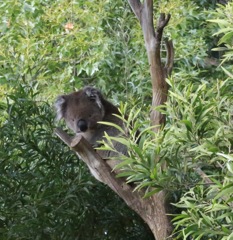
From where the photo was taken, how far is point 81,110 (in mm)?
4566

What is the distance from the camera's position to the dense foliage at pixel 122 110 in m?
2.21

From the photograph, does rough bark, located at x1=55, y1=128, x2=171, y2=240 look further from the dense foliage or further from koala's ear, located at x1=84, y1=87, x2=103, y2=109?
koala's ear, located at x1=84, y1=87, x2=103, y2=109

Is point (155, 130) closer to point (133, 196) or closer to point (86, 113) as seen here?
point (133, 196)

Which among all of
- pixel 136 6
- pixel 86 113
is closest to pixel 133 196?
pixel 136 6

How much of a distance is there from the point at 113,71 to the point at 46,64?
47cm

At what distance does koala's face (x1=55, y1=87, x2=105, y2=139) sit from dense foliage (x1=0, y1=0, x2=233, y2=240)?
0.12 meters

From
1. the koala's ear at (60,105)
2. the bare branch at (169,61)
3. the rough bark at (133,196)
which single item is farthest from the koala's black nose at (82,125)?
the bare branch at (169,61)

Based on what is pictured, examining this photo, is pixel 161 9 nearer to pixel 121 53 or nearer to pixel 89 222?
pixel 121 53

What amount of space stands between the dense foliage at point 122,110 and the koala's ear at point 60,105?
0.06 m

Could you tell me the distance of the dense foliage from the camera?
2.21 meters

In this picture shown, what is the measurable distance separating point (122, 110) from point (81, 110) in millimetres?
2074

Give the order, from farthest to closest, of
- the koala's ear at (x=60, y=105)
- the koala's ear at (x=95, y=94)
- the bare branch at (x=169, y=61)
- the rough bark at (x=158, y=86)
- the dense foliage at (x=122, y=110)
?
the koala's ear at (x=60, y=105)
the koala's ear at (x=95, y=94)
the bare branch at (x=169, y=61)
the rough bark at (x=158, y=86)
the dense foliage at (x=122, y=110)

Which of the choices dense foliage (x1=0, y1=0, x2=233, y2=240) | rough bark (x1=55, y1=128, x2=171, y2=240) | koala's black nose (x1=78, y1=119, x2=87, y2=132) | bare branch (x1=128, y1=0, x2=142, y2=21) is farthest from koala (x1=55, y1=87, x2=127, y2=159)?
bare branch (x1=128, y1=0, x2=142, y2=21)

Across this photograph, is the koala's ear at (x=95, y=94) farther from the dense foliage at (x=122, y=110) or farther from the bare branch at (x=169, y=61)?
the bare branch at (x=169, y=61)
